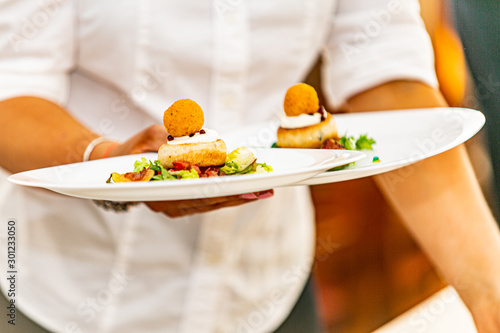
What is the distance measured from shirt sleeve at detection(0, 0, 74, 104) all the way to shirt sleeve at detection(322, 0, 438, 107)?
2.37ft

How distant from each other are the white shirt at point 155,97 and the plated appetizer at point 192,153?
31 cm

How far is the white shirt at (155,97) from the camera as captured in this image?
1107 millimetres

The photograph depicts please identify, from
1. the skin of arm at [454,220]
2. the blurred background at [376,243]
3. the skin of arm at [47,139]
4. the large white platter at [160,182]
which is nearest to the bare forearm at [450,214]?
the skin of arm at [454,220]

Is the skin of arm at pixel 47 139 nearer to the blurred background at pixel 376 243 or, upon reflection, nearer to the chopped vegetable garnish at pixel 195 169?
the chopped vegetable garnish at pixel 195 169

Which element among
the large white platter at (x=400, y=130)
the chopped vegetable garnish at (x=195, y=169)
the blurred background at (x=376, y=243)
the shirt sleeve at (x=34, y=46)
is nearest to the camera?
the chopped vegetable garnish at (x=195, y=169)

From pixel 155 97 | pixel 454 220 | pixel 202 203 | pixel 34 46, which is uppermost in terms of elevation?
pixel 34 46

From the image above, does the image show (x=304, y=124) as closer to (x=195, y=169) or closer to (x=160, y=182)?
(x=195, y=169)

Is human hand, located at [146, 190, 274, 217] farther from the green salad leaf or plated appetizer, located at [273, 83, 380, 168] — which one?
plated appetizer, located at [273, 83, 380, 168]

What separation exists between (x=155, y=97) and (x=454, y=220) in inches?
30.0

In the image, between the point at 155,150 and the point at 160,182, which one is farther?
the point at 155,150

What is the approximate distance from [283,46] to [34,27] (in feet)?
2.00

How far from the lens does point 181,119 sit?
33.5 inches

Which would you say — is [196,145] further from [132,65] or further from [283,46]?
[283,46]

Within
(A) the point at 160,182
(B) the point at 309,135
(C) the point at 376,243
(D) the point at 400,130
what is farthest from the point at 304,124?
(C) the point at 376,243
